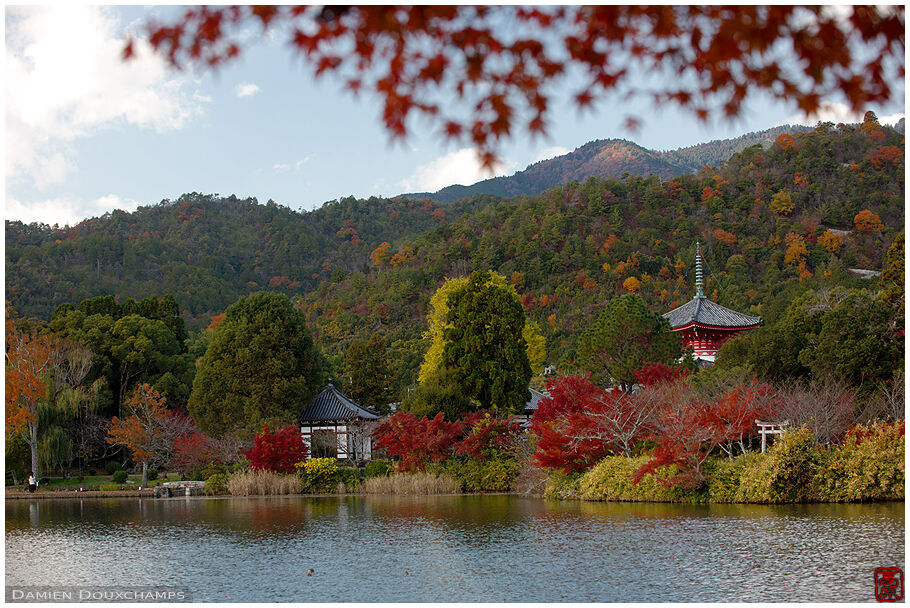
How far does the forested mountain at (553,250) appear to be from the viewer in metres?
39.6

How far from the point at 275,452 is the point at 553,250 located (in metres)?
27.2

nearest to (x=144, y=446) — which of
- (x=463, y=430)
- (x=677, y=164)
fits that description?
(x=463, y=430)

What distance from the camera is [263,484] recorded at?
19.2 metres

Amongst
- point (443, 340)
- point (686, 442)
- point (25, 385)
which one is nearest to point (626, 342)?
point (686, 442)

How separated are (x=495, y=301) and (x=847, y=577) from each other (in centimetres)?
1418

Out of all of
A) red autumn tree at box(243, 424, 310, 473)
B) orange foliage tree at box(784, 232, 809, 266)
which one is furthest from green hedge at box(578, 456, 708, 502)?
orange foliage tree at box(784, 232, 809, 266)

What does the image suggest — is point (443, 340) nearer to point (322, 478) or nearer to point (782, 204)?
point (322, 478)

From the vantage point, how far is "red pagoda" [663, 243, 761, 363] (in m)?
29.3

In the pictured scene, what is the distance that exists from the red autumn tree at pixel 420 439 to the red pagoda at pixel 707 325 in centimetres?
1337

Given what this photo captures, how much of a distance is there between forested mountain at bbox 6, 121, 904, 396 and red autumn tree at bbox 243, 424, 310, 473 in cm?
1467

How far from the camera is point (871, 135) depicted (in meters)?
49.6

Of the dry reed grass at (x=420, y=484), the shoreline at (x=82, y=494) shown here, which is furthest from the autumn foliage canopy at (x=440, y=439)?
the shoreline at (x=82, y=494)

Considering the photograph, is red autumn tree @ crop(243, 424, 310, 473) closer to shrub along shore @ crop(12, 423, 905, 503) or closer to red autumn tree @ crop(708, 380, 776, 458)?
shrub along shore @ crop(12, 423, 905, 503)

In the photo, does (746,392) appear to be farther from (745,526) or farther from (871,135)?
(871,135)
